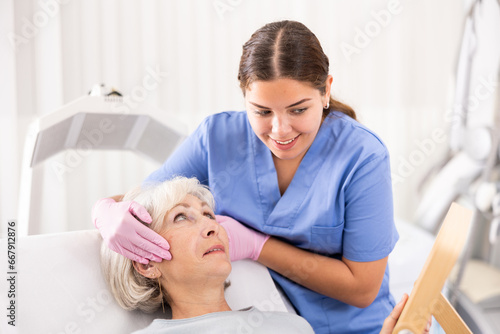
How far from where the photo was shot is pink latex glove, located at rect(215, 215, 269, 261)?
4.37 feet

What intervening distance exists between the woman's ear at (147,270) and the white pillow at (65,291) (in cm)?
11

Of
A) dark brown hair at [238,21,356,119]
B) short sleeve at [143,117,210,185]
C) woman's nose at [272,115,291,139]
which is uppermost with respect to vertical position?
dark brown hair at [238,21,356,119]

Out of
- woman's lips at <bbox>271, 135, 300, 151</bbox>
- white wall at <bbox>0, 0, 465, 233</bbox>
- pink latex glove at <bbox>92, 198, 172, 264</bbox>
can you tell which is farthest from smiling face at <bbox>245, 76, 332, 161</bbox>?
white wall at <bbox>0, 0, 465, 233</bbox>

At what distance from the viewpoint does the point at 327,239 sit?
131 centimetres

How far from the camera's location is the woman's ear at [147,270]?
121cm

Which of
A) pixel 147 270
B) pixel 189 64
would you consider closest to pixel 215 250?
pixel 147 270

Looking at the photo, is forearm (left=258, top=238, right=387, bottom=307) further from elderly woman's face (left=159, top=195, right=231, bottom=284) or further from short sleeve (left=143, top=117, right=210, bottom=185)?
short sleeve (left=143, top=117, right=210, bottom=185)

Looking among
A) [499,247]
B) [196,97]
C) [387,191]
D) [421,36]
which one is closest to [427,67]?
[421,36]

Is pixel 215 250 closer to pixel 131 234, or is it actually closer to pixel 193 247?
pixel 193 247

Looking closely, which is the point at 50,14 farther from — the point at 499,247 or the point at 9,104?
the point at 499,247

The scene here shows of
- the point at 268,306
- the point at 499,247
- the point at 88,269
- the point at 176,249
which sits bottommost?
the point at 499,247

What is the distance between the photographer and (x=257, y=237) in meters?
1.37

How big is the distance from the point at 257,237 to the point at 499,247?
206 centimetres

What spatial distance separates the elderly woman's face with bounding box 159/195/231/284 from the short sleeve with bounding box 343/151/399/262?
1.10 feet
